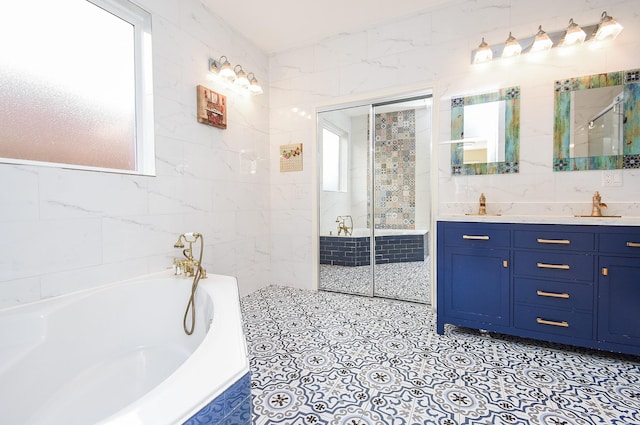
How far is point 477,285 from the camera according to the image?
2.15 meters

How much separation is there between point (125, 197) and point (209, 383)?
1620 millimetres

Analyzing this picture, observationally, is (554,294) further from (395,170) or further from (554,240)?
(395,170)

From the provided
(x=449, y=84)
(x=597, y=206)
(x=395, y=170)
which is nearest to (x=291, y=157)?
(x=395, y=170)

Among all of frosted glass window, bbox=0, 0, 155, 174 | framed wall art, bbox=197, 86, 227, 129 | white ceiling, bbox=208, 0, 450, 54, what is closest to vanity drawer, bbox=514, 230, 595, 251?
white ceiling, bbox=208, 0, 450, 54

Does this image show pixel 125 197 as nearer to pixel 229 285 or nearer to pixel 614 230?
pixel 229 285

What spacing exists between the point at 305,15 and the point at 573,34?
2.14 metres

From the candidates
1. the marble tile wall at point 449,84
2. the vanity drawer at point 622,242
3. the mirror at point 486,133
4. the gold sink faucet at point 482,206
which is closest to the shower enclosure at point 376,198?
the marble tile wall at point 449,84

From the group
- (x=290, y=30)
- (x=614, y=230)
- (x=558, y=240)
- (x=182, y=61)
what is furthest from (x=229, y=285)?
(x=290, y=30)

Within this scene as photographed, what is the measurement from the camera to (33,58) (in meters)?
1.65

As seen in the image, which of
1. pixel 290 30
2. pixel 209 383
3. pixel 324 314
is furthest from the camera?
pixel 290 30

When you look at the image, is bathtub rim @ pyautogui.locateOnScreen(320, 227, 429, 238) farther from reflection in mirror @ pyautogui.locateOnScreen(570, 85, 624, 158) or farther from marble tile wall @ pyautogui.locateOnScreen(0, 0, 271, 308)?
reflection in mirror @ pyautogui.locateOnScreen(570, 85, 624, 158)

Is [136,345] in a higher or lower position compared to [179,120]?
lower

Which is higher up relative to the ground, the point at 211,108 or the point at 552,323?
the point at 211,108

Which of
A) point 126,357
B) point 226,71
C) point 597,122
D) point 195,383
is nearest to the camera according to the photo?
point 195,383
